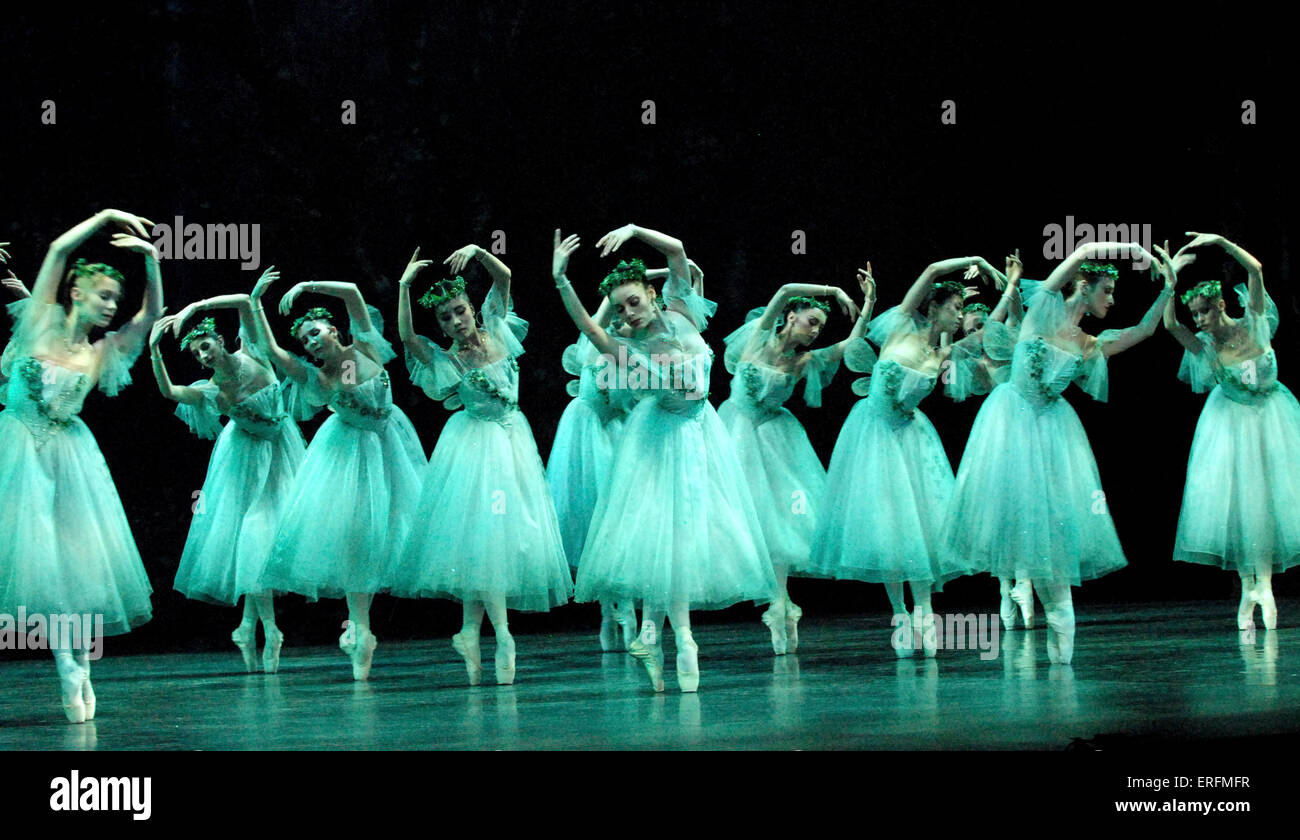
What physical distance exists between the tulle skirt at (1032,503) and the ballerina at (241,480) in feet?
8.98

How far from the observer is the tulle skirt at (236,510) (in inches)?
243

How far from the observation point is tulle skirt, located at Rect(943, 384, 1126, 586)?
17.1 ft

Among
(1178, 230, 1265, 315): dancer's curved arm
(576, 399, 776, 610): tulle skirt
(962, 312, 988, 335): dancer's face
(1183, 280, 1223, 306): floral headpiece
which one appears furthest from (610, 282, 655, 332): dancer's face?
(1183, 280, 1223, 306): floral headpiece

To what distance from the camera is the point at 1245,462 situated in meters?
6.53

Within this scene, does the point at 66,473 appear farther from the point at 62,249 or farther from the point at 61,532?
the point at 62,249

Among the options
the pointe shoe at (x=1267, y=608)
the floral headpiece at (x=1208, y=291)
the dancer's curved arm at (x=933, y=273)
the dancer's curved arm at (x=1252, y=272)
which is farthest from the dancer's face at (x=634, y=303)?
the pointe shoe at (x=1267, y=608)

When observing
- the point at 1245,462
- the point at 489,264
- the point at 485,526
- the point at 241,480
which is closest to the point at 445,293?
the point at 489,264

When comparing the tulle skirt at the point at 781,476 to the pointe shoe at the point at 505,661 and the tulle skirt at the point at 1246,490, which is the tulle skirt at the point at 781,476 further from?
the tulle skirt at the point at 1246,490

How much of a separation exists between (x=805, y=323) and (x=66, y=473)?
2942 mm
